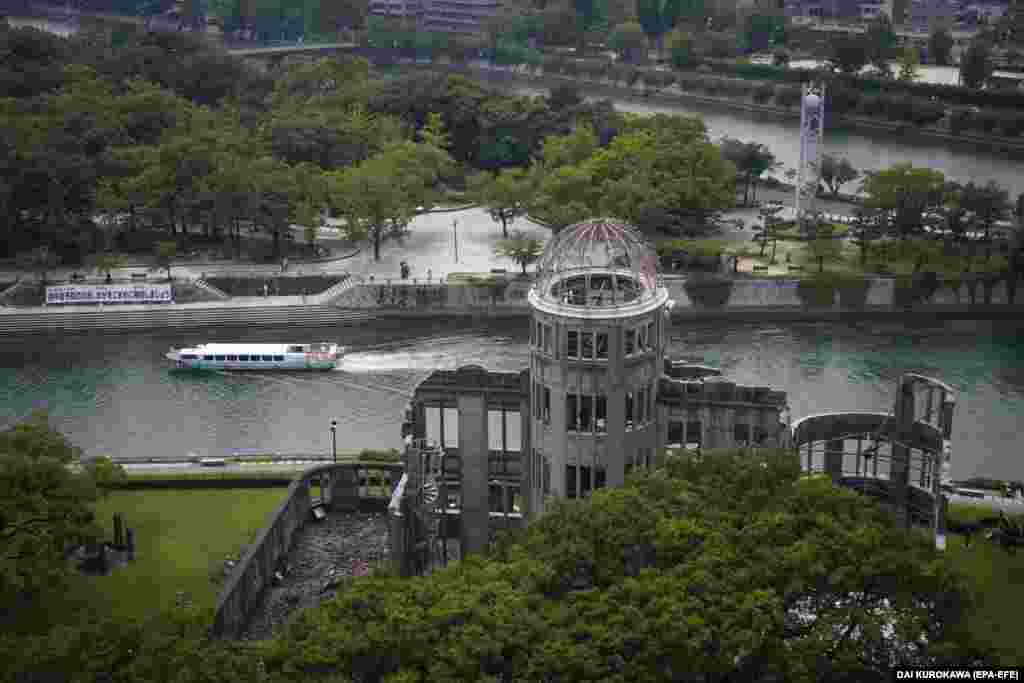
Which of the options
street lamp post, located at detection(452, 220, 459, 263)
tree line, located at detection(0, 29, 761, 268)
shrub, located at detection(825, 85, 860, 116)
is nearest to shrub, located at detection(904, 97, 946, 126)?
shrub, located at detection(825, 85, 860, 116)

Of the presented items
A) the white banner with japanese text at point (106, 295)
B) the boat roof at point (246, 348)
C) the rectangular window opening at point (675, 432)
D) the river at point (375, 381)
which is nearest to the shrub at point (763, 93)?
the river at point (375, 381)

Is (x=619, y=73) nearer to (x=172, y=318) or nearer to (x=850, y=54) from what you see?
(x=850, y=54)

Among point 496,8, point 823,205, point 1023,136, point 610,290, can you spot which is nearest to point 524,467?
point 610,290

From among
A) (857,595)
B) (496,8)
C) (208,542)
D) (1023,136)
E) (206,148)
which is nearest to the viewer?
(857,595)

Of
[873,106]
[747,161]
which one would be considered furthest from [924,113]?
[747,161]

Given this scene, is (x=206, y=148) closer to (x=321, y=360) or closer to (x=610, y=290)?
(x=321, y=360)
